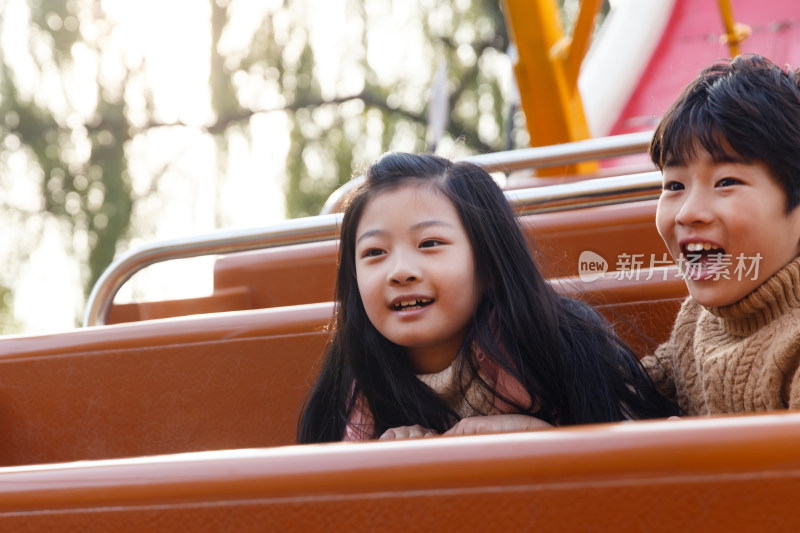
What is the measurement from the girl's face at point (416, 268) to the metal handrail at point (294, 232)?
26cm

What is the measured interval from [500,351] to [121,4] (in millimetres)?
4851

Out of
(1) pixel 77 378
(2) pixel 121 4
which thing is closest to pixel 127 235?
(2) pixel 121 4

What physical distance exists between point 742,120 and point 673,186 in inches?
3.8

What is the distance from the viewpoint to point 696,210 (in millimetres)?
942

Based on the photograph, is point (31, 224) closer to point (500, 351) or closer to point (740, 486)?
point (500, 351)

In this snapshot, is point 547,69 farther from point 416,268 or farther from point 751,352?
point 751,352

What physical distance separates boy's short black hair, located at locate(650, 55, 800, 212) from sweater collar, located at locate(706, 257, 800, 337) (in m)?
0.07

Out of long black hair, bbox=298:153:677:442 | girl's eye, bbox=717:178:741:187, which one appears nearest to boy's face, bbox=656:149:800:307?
girl's eye, bbox=717:178:741:187

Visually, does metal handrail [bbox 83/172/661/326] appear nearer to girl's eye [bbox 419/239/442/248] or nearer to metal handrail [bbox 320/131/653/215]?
metal handrail [bbox 320/131/653/215]

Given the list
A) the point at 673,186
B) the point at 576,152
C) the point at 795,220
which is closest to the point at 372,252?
the point at 673,186

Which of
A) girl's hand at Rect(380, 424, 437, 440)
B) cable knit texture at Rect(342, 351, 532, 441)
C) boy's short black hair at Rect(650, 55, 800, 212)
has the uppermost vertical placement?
boy's short black hair at Rect(650, 55, 800, 212)

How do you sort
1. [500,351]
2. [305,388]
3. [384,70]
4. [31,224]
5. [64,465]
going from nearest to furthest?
1. [64,465]
2. [500,351]
3. [305,388]
4. [31,224]
5. [384,70]

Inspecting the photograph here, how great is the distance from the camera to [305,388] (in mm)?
1310

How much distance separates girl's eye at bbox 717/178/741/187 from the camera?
0.94 m
